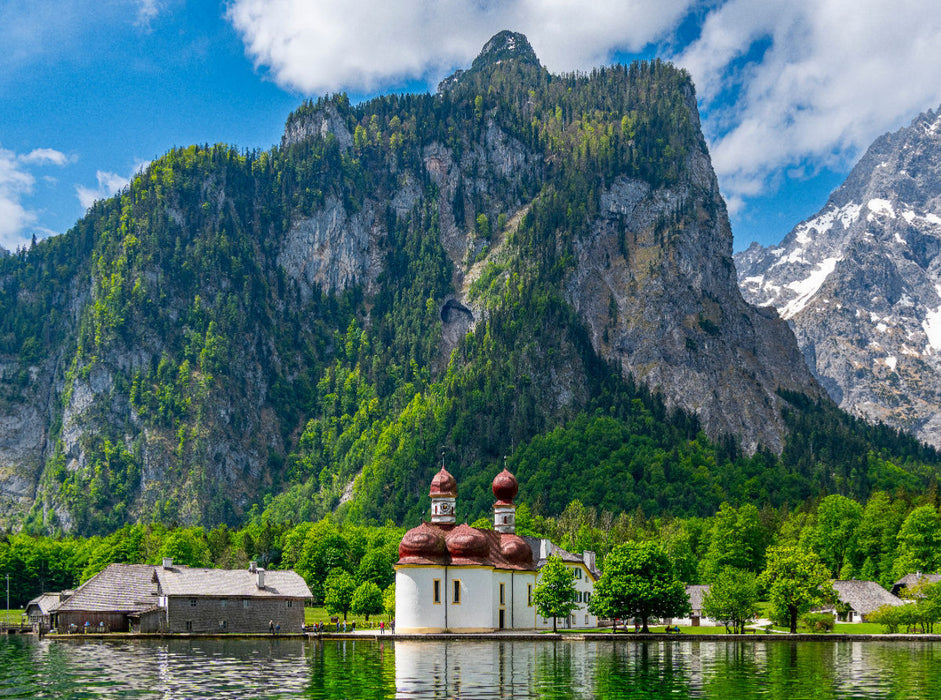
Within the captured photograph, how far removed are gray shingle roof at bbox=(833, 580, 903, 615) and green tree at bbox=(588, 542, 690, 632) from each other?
117 ft

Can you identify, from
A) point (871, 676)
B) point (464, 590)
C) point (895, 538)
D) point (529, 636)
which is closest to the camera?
point (871, 676)

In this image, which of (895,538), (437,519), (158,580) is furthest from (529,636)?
(895,538)

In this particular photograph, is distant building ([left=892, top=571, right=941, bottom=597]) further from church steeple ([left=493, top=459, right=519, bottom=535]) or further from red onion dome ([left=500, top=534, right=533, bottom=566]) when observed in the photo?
church steeple ([left=493, top=459, right=519, bottom=535])

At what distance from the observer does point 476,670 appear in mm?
72625

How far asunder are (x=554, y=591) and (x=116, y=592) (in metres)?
49.8

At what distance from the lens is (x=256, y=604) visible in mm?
127625

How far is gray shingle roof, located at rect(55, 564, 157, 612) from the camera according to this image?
12719 cm

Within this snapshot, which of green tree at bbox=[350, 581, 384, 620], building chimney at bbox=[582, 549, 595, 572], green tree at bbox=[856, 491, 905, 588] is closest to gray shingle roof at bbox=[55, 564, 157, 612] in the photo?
green tree at bbox=[350, 581, 384, 620]

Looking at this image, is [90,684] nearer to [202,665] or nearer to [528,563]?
[202,665]

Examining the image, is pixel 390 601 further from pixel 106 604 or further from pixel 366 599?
pixel 106 604

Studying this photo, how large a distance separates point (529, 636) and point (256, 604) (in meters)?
33.7

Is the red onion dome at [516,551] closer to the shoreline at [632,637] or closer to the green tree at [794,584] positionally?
the shoreline at [632,637]

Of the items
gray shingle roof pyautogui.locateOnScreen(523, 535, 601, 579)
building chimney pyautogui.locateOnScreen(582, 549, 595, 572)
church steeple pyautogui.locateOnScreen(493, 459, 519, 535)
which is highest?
church steeple pyautogui.locateOnScreen(493, 459, 519, 535)

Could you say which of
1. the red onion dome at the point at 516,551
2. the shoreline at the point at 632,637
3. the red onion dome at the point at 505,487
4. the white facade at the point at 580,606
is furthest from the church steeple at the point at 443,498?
the shoreline at the point at 632,637
